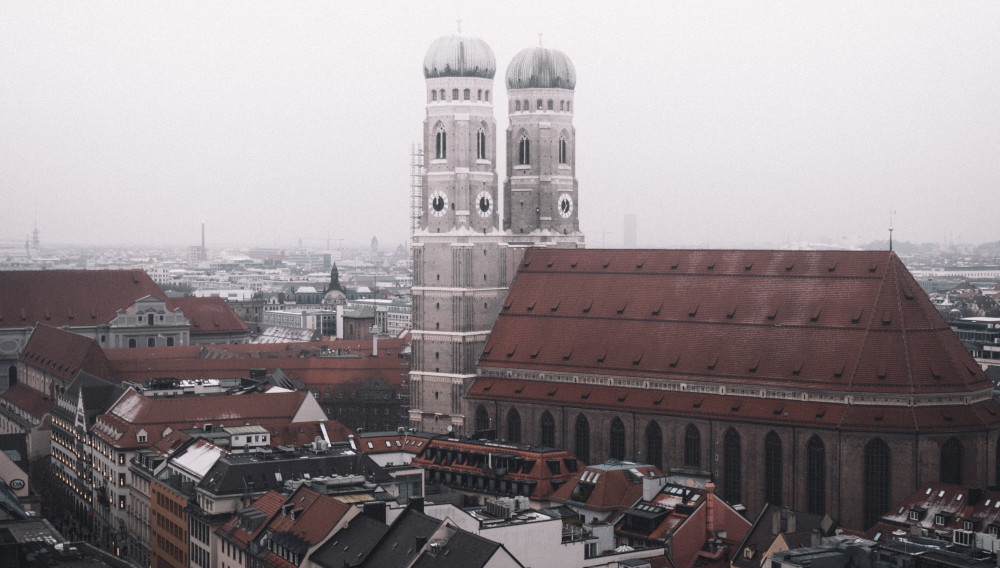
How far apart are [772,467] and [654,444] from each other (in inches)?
402

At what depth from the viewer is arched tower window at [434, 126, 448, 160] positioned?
407 feet

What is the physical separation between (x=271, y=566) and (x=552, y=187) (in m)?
60.1

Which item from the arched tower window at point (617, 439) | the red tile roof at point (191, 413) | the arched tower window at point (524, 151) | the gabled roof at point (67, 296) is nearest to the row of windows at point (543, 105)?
the arched tower window at point (524, 151)

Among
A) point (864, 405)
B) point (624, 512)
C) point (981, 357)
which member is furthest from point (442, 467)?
point (981, 357)

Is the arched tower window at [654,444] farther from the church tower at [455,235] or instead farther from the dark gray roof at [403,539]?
the dark gray roof at [403,539]

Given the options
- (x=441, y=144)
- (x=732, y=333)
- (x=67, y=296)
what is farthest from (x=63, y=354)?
(x=732, y=333)

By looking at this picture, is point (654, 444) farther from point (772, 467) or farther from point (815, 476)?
point (815, 476)

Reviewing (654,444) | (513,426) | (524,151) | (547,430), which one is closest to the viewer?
(654,444)

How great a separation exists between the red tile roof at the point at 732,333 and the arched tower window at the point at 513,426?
1.99 m

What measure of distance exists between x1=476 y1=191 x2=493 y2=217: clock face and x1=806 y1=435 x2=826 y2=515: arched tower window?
127ft

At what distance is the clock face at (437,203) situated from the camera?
124000 millimetres

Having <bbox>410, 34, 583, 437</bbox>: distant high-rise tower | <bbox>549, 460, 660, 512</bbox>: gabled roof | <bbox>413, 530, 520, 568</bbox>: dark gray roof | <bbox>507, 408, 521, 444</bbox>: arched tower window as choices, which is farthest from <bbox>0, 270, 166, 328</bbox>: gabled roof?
<bbox>413, 530, 520, 568</bbox>: dark gray roof

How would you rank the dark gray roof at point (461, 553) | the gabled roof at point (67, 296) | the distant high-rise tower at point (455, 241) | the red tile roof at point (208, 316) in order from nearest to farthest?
the dark gray roof at point (461, 553) → the distant high-rise tower at point (455, 241) → the gabled roof at point (67, 296) → the red tile roof at point (208, 316)

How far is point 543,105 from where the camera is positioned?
130m
